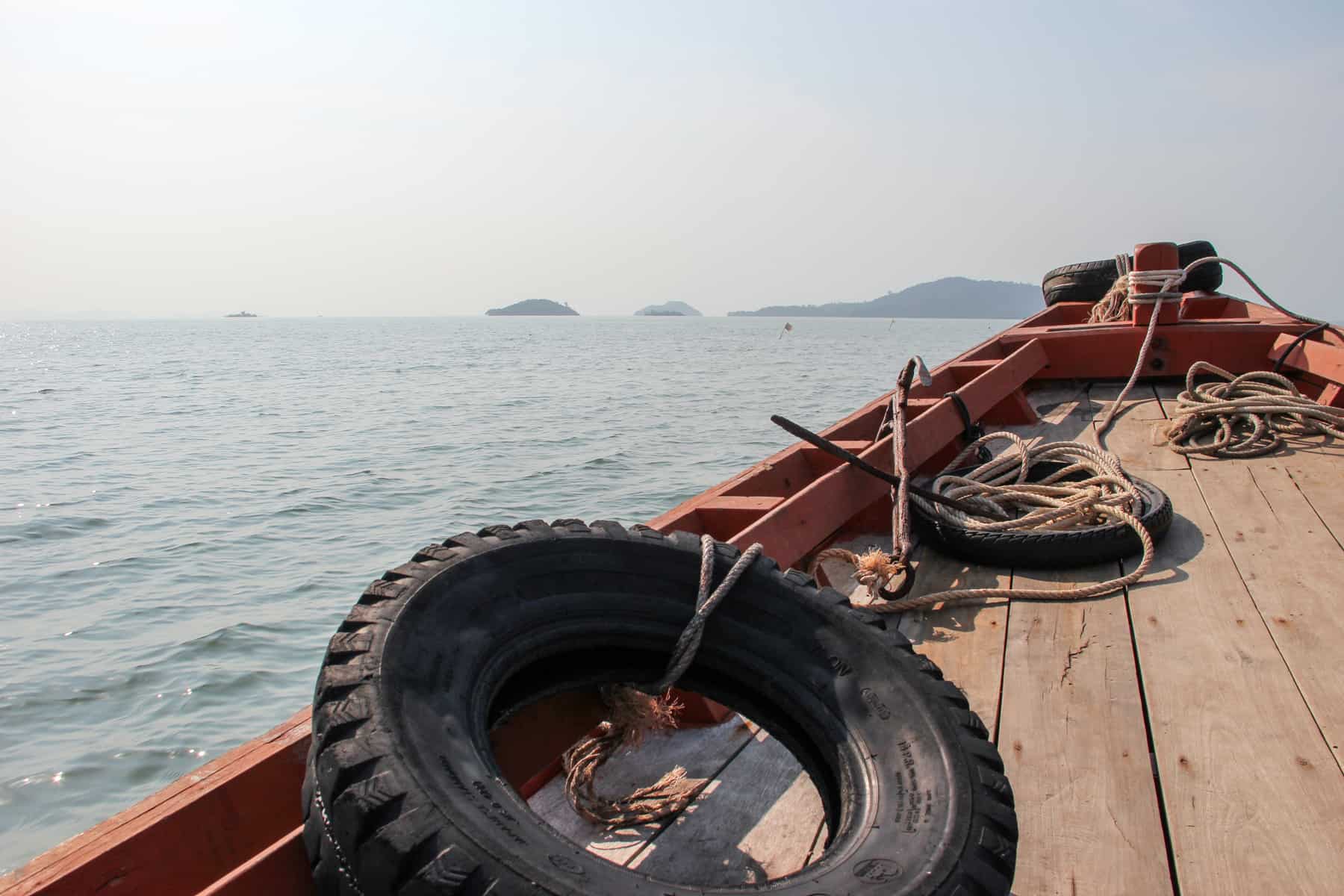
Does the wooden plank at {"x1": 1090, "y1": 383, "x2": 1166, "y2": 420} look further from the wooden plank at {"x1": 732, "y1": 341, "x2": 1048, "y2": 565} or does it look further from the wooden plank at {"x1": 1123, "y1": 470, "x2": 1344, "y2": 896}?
the wooden plank at {"x1": 1123, "y1": 470, "x2": 1344, "y2": 896}

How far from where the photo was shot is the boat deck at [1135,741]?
1.72m

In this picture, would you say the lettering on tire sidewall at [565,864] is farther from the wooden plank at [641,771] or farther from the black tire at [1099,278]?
the black tire at [1099,278]

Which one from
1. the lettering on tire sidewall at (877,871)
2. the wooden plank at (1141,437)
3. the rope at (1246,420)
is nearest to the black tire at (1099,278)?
the wooden plank at (1141,437)

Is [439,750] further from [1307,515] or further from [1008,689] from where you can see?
[1307,515]

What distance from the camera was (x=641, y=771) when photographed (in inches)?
88.4

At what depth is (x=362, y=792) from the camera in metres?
1.22

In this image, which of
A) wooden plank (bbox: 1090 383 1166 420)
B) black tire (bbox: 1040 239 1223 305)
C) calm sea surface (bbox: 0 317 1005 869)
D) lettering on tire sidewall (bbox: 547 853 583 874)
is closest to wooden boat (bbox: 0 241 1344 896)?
lettering on tire sidewall (bbox: 547 853 583 874)

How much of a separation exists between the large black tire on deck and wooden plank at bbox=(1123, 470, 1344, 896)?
0.45 metres

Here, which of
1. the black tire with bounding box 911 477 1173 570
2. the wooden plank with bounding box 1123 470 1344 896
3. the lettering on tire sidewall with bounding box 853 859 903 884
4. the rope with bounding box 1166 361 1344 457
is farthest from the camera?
the rope with bounding box 1166 361 1344 457

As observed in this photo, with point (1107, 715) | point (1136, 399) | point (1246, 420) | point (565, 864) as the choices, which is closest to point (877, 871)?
point (565, 864)

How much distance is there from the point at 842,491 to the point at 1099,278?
685 cm

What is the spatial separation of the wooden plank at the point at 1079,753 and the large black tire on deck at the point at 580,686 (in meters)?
0.31

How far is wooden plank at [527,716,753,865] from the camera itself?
1986 millimetres

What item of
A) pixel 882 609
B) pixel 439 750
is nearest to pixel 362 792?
pixel 439 750
